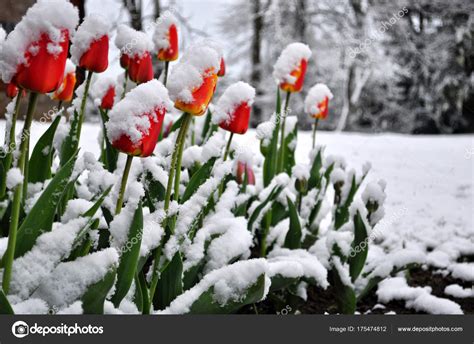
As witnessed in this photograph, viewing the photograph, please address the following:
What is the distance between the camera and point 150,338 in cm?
61


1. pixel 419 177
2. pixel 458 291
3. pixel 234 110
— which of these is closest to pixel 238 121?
pixel 234 110

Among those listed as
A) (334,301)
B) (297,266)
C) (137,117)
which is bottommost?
(334,301)

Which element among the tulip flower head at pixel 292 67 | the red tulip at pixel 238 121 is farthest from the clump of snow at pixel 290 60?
the red tulip at pixel 238 121

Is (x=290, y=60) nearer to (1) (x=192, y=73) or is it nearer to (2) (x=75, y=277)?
(1) (x=192, y=73)

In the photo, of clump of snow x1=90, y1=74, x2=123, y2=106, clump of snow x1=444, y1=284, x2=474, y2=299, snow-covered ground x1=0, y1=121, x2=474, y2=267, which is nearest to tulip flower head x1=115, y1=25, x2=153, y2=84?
clump of snow x1=90, y1=74, x2=123, y2=106

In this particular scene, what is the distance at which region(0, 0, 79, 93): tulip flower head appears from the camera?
50cm

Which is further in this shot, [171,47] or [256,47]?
[256,47]

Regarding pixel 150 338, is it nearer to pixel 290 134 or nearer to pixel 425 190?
pixel 290 134

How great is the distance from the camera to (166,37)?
1.00 metres

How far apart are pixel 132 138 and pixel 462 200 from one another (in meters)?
1.86

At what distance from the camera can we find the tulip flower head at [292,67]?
1176 millimetres

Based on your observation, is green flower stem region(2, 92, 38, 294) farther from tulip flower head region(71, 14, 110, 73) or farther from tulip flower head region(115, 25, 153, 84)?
tulip flower head region(115, 25, 153, 84)

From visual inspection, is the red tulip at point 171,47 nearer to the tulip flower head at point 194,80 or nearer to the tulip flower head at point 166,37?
the tulip flower head at point 166,37

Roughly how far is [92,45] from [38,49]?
0.24 metres
